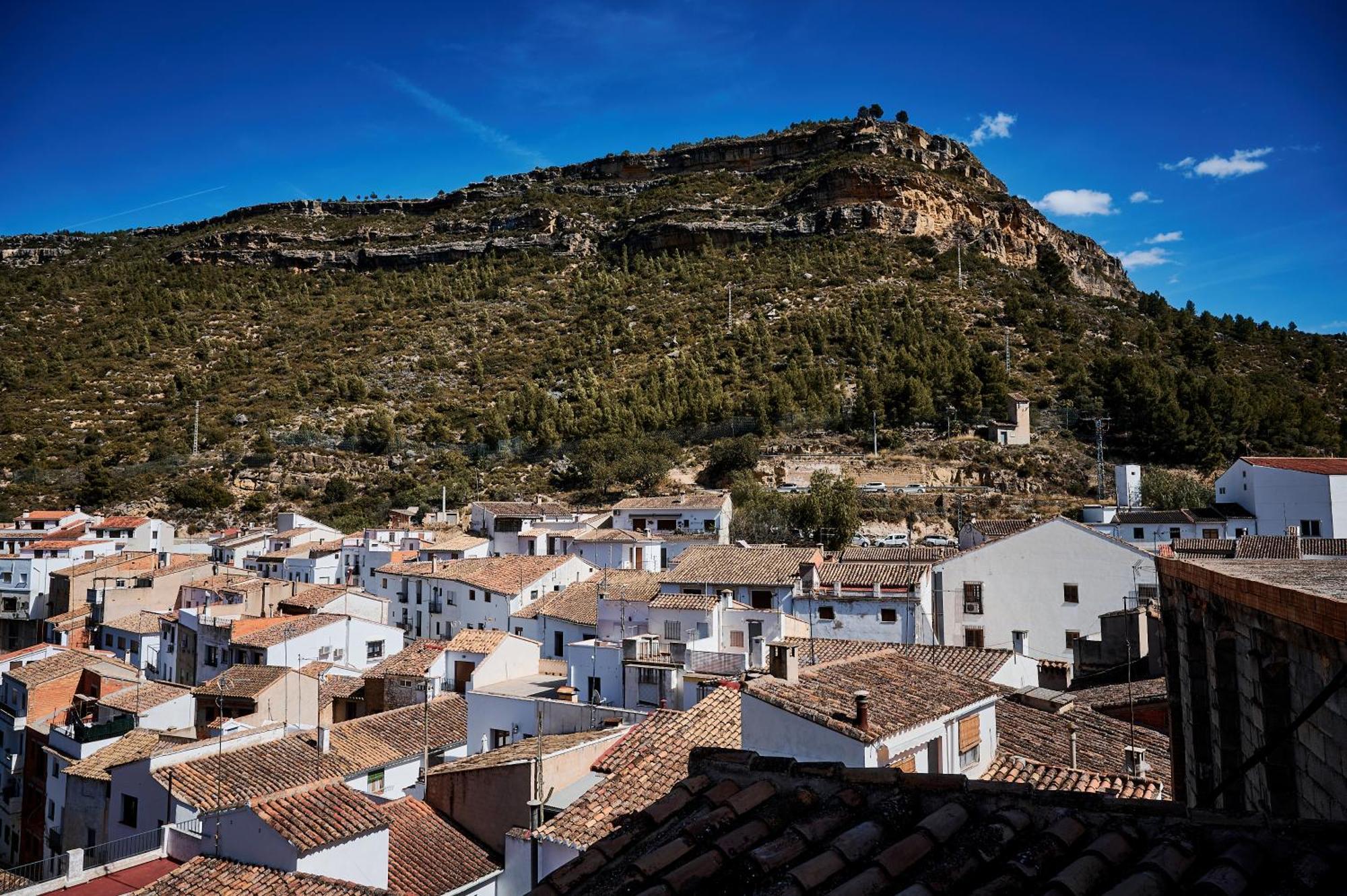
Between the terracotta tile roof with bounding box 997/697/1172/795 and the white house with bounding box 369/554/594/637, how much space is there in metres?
19.0

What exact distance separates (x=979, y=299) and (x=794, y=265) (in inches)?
668

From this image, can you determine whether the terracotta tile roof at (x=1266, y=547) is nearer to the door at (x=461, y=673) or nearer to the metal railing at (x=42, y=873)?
the door at (x=461, y=673)

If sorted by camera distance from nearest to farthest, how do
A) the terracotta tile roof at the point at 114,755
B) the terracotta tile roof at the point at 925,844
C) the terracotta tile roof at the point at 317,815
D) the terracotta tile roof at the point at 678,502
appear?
the terracotta tile roof at the point at 925,844 < the terracotta tile roof at the point at 317,815 < the terracotta tile roof at the point at 114,755 < the terracotta tile roof at the point at 678,502

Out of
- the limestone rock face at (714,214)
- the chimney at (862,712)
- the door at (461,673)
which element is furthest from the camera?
the limestone rock face at (714,214)

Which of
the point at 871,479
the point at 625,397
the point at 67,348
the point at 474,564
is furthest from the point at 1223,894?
A: the point at 67,348

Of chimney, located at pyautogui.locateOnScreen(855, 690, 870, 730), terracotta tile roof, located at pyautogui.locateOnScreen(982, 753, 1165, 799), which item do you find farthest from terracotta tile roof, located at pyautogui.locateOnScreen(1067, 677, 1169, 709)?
chimney, located at pyautogui.locateOnScreen(855, 690, 870, 730)

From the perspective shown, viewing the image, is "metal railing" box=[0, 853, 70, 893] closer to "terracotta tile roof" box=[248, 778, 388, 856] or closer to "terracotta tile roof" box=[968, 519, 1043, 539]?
"terracotta tile roof" box=[248, 778, 388, 856]

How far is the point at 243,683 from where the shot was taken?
21312 millimetres

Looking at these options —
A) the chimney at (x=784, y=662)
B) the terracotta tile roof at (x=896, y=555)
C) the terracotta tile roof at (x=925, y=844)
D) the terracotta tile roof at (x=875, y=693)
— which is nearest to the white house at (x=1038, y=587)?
the terracotta tile roof at (x=896, y=555)

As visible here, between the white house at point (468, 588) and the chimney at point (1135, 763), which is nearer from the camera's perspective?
the chimney at point (1135, 763)

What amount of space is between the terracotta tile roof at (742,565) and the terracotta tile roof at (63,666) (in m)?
16.1

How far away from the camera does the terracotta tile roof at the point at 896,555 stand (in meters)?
26.3

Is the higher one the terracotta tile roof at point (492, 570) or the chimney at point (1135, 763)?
the terracotta tile roof at point (492, 570)

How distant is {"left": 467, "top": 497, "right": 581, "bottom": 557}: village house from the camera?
39438mm
